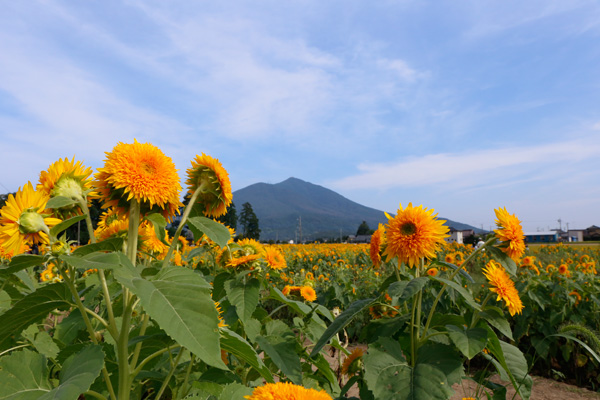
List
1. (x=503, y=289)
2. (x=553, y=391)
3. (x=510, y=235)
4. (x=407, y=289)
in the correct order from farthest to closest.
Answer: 1. (x=553, y=391)
2. (x=503, y=289)
3. (x=510, y=235)
4. (x=407, y=289)

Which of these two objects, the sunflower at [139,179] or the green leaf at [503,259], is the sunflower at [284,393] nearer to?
the sunflower at [139,179]

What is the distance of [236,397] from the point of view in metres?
1.03

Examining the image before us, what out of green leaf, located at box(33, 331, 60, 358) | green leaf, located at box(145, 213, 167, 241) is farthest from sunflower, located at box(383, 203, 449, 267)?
green leaf, located at box(33, 331, 60, 358)

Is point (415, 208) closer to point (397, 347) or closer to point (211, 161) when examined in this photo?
point (397, 347)

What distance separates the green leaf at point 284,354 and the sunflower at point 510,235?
3.81 feet

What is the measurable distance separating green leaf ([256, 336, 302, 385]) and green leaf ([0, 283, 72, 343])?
798 millimetres

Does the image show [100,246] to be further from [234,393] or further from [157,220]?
[234,393]

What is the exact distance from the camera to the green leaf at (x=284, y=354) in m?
1.59

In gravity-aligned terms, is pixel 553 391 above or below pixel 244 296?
below

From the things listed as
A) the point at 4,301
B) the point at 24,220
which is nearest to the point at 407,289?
the point at 24,220

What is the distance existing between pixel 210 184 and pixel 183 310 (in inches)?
23.3

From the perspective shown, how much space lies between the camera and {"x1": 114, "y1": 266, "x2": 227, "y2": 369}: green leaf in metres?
0.87

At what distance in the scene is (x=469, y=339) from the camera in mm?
1593

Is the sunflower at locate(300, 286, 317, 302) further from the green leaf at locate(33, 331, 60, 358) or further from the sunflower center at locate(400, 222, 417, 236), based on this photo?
the green leaf at locate(33, 331, 60, 358)
